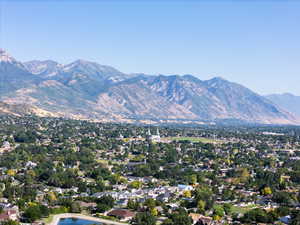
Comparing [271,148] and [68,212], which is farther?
[271,148]

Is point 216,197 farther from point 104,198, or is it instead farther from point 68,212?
point 68,212

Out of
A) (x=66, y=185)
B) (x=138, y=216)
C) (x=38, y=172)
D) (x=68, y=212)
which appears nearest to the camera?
(x=138, y=216)

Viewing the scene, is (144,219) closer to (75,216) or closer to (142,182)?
(75,216)

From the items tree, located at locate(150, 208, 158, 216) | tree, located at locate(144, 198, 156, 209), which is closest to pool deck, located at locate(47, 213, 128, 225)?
tree, located at locate(150, 208, 158, 216)

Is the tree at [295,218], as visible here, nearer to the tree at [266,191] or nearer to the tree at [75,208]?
the tree at [266,191]

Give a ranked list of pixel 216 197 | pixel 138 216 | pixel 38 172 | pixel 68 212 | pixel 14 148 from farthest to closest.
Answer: pixel 14 148 → pixel 38 172 → pixel 216 197 → pixel 68 212 → pixel 138 216

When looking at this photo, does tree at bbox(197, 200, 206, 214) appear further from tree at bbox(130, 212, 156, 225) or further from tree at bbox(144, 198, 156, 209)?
tree at bbox(130, 212, 156, 225)

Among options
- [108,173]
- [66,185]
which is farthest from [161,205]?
[108,173]

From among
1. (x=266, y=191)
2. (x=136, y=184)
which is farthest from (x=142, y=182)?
(x=266, y=191)
